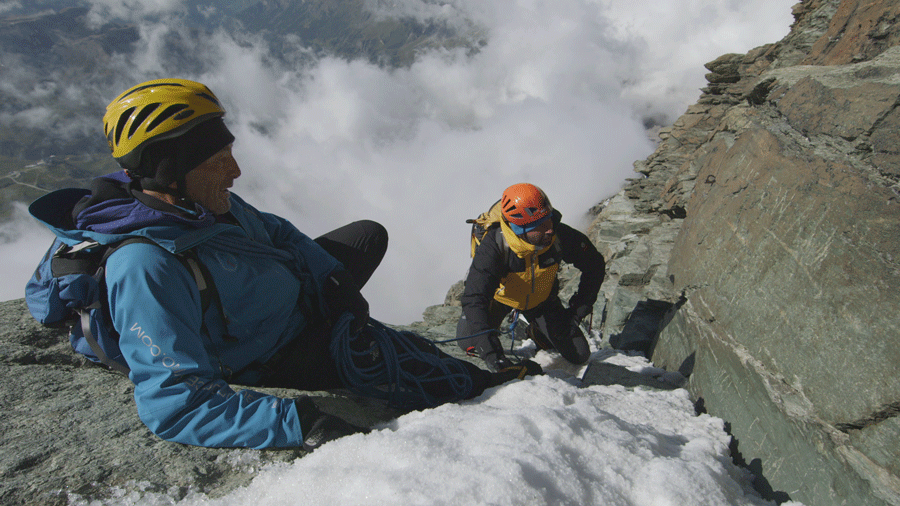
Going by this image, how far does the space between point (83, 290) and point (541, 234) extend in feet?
12.8

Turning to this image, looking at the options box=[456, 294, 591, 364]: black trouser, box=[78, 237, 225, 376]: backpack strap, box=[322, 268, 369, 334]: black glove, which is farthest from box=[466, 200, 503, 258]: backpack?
box=[78, 237, 225, 376]: backpack strap

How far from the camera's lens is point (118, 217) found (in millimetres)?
2422

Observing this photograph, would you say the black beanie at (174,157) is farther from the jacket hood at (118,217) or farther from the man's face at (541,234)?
the man's face at (541,234)

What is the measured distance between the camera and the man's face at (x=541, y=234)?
4836 millimetres

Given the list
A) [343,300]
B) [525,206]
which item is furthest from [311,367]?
[525,206]

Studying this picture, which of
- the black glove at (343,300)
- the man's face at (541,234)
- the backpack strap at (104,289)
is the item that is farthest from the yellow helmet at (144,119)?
the man's face at (541,234)

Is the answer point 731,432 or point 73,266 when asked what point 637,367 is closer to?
point 731,432

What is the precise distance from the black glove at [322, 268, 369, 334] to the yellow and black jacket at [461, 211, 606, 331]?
1591 mm

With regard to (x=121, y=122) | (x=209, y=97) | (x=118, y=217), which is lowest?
(x=118, y=217)

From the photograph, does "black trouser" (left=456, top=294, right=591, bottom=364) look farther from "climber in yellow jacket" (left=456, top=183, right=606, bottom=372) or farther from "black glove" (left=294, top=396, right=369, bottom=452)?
"black glove" (left=294, top=396, right=369, bottom=452)

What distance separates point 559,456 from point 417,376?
4.75ft

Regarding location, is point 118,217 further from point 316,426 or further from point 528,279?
point 528,279

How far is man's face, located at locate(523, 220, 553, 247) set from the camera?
484 cm

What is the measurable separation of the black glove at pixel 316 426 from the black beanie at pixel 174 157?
4.94 feet
